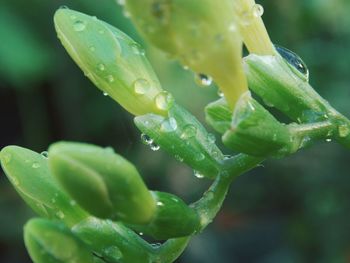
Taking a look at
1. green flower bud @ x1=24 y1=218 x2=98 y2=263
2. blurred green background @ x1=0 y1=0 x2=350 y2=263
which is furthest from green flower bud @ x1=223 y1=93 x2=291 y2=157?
blurred green background @ x1=0 y1=0 x2=350 y2=263

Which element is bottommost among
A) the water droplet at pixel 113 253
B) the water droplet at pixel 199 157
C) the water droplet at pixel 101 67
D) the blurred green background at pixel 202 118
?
the blurred green background at pixel 202 118

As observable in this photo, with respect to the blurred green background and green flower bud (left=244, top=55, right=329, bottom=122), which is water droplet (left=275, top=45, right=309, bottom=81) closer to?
green flower bud (left=244, top=55, right=329, bottom=122)

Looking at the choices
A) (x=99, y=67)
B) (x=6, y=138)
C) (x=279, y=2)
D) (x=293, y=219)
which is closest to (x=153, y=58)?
(x=279, y=2)

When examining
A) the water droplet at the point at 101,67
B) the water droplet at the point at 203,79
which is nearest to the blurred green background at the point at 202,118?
the water droplet at the point at 101,67

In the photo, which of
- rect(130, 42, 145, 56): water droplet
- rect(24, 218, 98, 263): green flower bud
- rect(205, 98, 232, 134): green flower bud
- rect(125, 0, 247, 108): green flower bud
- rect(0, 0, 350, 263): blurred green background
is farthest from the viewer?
rect(0, 0, 350, 263): blurred green background

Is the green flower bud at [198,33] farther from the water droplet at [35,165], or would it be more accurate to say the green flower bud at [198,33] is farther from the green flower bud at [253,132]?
the water droplet at [35,165]

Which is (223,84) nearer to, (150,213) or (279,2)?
(150,213)

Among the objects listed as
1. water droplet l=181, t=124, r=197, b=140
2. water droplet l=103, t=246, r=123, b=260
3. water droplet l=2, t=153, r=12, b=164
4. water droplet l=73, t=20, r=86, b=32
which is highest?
water droplet l=73, t=20, r=86, b=32
